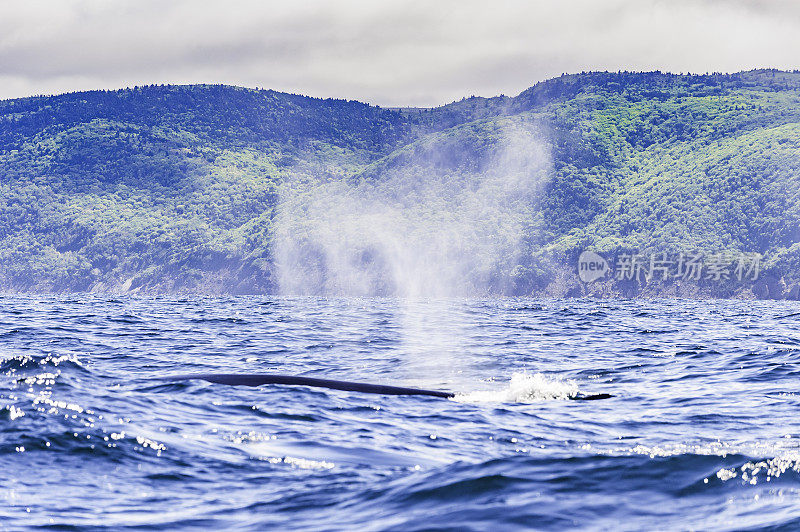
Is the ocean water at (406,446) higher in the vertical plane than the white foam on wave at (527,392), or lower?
higher

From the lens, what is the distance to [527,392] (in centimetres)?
1819

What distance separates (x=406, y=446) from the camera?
12375mm

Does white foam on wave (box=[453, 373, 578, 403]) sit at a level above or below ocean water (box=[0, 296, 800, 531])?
below

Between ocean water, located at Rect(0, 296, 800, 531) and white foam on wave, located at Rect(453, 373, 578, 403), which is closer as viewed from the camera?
ocean water, located at Rect(0, 296, 800, 531)

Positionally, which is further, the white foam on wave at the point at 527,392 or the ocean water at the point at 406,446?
the white foam on wave at the point at 527,392

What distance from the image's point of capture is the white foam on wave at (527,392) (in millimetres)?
17359

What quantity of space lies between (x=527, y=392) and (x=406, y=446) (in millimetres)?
6281

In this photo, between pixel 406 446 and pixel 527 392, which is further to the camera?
pixel 527 392

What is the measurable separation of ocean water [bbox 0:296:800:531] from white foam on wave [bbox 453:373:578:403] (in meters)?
0.08

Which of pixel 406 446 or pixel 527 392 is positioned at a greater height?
pixel 406 446

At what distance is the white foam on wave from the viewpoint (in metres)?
17.4

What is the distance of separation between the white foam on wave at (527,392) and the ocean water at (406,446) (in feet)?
0.26

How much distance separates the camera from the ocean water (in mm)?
8633

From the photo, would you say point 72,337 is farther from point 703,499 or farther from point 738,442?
point 703,499
